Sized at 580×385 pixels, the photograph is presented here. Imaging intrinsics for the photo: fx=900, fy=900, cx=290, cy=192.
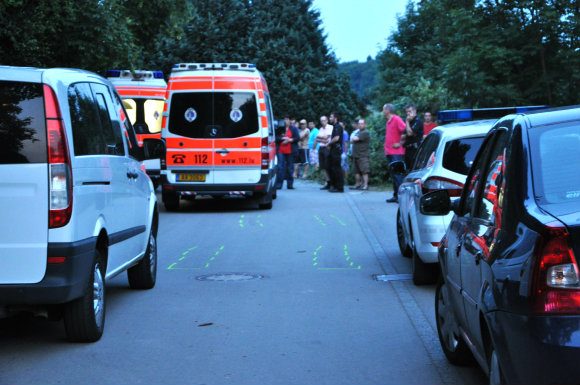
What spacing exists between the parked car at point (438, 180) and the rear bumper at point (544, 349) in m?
4.94

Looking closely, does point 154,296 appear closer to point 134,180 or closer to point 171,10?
point 134,180

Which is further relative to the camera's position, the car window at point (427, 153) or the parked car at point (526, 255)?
the car window at point (427, 153)

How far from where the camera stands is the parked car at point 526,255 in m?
3.41

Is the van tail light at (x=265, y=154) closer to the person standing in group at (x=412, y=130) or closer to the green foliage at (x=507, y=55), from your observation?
the person standing in group at (x=412, y=130)

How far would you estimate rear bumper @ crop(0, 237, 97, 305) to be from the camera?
5.59 meters

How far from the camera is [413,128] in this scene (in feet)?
57.2

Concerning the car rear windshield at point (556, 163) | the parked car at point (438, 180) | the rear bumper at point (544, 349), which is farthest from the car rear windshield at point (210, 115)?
the rear bumper at point (544, 349)

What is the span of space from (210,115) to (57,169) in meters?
11.5

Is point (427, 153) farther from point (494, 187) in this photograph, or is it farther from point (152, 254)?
point (494, 187)

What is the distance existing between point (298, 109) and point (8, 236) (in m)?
41.7

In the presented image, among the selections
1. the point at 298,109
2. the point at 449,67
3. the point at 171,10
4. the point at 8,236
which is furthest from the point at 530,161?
the point at 298,109

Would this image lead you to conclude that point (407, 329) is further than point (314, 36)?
No

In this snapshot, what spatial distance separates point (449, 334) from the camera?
5.57m

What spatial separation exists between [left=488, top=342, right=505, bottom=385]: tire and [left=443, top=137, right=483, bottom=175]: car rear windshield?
4.83m
